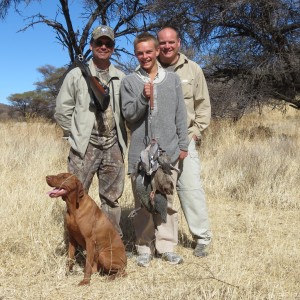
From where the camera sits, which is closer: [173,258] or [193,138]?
[173,258]

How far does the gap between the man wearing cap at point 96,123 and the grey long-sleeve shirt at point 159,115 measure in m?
0.21

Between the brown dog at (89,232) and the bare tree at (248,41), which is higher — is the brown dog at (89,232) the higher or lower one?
the lower one

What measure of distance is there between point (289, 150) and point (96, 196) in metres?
4.06

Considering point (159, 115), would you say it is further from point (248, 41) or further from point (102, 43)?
point (248, 41)

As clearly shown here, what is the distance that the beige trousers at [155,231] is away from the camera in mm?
3883

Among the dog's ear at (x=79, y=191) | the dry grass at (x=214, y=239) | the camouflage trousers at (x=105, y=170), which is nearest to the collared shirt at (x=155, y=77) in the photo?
the camouflage trousers at (x=105, y=170)

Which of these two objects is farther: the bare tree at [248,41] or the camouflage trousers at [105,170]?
the bare tree at [248,41]

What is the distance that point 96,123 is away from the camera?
3814mm

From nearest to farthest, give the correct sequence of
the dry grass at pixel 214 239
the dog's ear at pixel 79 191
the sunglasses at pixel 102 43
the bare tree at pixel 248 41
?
the dry grass at pixel 214 239 < the dog's ear at pixel 79 191 < the sunglasses at pixel 102 43 < the bare tree at pixel 248 41

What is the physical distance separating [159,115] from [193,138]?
2.17 ft

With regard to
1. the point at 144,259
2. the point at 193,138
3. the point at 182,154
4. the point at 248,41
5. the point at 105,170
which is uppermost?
the point at 248,41

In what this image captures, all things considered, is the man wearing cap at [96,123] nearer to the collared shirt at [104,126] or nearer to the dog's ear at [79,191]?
the collared shirt at [104,126]

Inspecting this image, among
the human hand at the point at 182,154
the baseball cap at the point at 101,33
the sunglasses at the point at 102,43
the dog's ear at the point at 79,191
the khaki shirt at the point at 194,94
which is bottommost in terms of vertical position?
the dog's ear at the point at 79,191

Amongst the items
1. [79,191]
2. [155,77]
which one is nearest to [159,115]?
[155,77]
